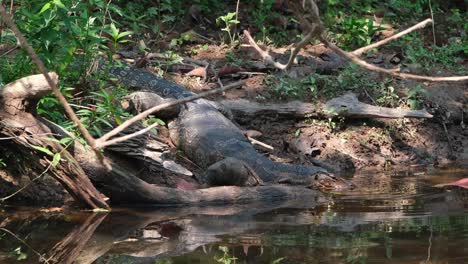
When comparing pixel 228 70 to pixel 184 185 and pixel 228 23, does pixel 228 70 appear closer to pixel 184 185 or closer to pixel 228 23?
pixel 228 23

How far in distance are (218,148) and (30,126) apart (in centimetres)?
284

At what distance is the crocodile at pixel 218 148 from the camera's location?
642 cm

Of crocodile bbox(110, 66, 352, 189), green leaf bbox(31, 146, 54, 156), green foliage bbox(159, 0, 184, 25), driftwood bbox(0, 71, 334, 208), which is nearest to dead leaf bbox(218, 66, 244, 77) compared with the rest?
crocodile bbox(110, 66, 352, 189)

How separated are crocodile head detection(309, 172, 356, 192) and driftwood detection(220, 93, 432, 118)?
141cm

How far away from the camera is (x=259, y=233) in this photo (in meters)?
4.29

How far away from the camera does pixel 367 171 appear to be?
7.36 metres

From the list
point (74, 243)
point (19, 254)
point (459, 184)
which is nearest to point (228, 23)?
point (459, 184)

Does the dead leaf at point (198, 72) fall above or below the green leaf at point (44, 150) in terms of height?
below

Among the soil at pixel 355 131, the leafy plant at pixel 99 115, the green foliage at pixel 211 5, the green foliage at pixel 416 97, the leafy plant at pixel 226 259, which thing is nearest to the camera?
the leafy plant at pixel 226 259

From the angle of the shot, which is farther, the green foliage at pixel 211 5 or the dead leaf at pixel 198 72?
the green foliage at pixel 211 5

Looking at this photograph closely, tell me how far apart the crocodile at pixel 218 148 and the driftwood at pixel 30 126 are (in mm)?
1909

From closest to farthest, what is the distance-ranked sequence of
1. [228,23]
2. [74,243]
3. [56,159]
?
[74,243] → [56,159] → [228,23]

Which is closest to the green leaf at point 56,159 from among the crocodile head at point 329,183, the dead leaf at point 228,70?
the crocodile head at point 329,183

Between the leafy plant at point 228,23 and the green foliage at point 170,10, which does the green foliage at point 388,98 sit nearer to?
the leafy plant at point 228,23
